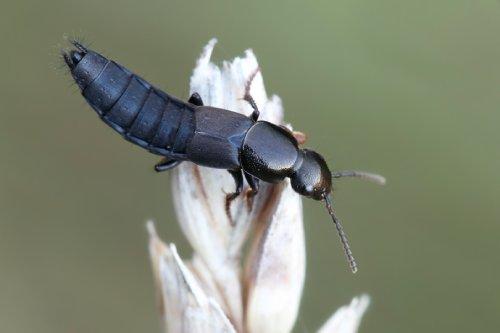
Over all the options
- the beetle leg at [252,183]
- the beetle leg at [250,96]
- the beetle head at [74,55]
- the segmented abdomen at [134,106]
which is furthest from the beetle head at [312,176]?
the beetle head at [74,55]

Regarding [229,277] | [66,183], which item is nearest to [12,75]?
[66,183]

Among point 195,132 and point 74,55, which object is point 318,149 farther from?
point 74,55

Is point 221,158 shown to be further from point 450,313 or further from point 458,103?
point 450,313

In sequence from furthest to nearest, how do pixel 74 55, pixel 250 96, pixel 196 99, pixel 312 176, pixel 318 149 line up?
pixel 318 149, pixel 312 176, pixel 74 55, pixel 196 99, pixel 250 96

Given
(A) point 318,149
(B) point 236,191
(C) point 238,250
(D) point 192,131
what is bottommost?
(C) point 238,250

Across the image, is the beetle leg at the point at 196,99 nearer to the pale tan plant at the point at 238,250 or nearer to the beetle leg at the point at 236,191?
the pale tan plant at the point at 238,250

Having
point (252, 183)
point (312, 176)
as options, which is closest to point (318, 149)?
point (312, 176)
